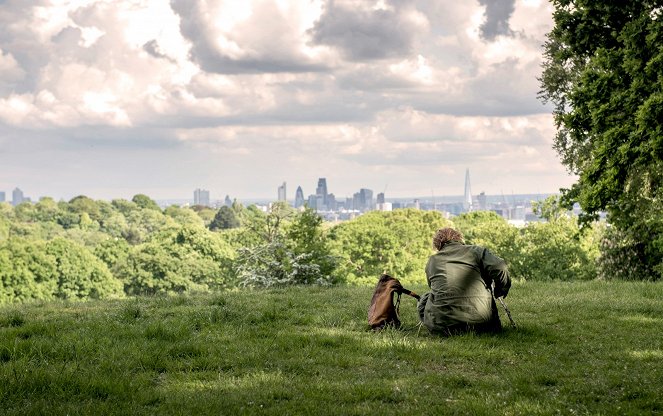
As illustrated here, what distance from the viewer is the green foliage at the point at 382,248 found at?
65688 mm

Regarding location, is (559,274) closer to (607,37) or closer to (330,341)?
(607,37)

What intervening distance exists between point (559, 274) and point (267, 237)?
25.1m

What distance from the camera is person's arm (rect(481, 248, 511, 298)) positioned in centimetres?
1091

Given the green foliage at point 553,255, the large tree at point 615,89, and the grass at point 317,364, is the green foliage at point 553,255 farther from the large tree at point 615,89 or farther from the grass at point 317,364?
the grass at point 317,364

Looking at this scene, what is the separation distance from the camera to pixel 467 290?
428 inches

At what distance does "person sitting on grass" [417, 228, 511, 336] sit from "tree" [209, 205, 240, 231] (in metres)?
158

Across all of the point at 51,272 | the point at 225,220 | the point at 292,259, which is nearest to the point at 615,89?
the point at 292,259

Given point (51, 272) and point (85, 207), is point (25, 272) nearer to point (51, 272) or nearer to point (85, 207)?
point (51, 272)

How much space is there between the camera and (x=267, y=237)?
1518 inches

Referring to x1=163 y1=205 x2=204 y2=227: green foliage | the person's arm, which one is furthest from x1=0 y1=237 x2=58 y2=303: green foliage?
x1=163 y1=205 x2=204 y2=227: green foliage

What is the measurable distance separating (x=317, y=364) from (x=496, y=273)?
3600 millimetres

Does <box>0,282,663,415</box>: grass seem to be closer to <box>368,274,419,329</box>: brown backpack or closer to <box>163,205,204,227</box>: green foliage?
<box>368,274,419,329</box>: brown backpack

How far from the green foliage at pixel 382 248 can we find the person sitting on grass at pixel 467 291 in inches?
2029

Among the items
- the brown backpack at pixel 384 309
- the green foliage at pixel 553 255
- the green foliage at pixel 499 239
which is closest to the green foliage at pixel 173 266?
the green foliage at pixel 499 239
